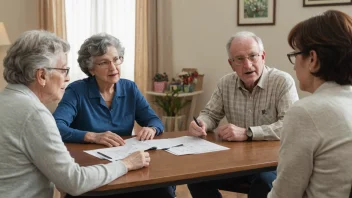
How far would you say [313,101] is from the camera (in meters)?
1.24

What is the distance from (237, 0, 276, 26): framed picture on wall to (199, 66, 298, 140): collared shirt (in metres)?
1.62

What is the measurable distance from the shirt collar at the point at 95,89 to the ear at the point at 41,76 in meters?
0.79

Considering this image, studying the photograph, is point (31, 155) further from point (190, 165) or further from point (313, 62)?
point (313, 62)

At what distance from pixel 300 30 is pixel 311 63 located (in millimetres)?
104

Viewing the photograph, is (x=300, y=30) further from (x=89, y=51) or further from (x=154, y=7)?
(x=154, y=7)

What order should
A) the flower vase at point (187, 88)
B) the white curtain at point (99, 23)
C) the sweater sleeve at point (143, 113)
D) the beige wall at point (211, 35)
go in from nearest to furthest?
1. the sweater sleeve at point (143, 113)
2. the beige wall at point (211, 35)
3. the white curtain at point (99, 23)
4. the flower vase at point (187, 88)

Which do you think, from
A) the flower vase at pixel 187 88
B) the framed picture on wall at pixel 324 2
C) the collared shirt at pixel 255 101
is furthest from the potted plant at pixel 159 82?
the collared shirt at pixel 255 101

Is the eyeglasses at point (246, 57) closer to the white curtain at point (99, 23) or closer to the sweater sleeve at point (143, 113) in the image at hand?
the sweater sleeve at point (143, 113)

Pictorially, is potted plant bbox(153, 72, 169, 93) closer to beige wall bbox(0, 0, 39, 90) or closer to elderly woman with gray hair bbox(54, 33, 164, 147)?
beige wall bbox(0, 0, 39, 90)

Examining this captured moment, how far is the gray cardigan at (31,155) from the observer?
55.7 inches

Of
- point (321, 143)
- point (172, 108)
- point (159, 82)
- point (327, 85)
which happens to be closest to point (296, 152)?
point (321, 143)

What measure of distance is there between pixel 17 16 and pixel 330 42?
11.7 feet

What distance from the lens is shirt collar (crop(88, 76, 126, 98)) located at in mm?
2369

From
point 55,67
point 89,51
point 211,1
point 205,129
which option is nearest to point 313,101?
point 55,67
